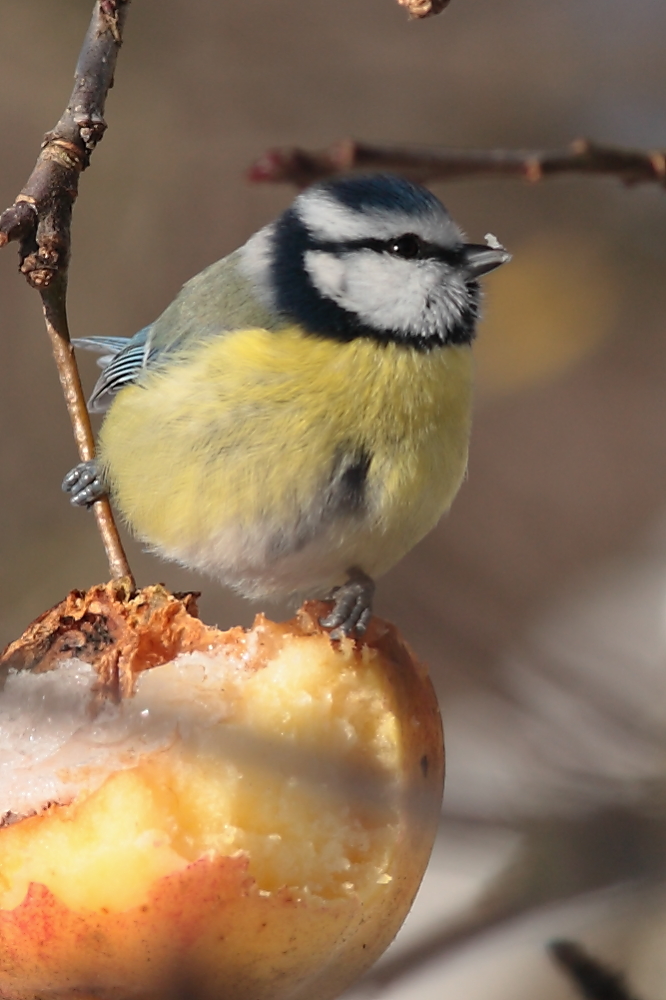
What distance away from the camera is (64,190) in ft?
3.83

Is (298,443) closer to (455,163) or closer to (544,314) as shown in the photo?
(455,163)

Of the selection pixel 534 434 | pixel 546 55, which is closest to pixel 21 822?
pixel 534 434

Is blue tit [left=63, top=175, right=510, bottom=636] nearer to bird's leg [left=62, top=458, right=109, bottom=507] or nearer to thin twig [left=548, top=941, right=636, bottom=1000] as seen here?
bird's leg [left=62, top=458, right=109, bottom=507]

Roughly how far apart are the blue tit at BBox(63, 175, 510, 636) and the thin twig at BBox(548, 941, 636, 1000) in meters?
0.41

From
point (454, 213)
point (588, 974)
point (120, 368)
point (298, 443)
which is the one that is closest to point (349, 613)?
point (298, 443)

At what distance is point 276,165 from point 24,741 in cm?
62

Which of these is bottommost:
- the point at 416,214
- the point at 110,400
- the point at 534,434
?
the point at 534,434

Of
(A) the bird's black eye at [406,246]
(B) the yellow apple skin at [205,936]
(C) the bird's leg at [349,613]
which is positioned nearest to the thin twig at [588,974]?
(B) the yellow apple skin at [205,936]

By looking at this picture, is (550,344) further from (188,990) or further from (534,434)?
(188,990)

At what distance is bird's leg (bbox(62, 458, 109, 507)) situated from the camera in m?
1.39

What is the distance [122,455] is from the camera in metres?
1.44

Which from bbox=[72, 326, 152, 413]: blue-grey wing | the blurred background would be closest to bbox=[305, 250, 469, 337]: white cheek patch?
bbox=[72, 326, 152, 413]: blue-grey wing

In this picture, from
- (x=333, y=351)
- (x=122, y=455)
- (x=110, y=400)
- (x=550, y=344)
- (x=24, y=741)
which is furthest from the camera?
(x=550, y=344)

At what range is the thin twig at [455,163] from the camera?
54 cm
